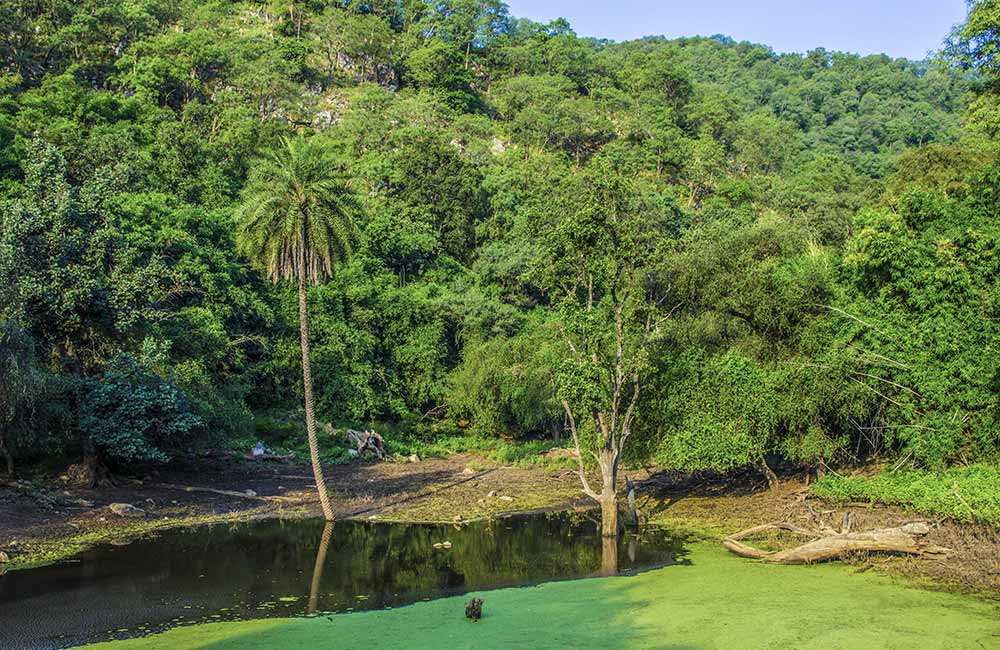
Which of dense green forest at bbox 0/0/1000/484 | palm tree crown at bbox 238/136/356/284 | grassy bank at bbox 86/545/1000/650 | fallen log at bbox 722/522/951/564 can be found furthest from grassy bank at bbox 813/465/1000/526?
palm tree crown at bbox 238/136/356/284

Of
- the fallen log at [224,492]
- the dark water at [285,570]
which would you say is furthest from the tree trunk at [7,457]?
the dark water at [285,570]

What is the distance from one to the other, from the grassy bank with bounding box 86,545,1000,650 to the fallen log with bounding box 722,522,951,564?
1288 mm

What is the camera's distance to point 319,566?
908 inches

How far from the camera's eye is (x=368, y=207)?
63594 mm

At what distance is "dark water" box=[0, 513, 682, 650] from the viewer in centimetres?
1800

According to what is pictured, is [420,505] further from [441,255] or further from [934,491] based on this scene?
[441,255]

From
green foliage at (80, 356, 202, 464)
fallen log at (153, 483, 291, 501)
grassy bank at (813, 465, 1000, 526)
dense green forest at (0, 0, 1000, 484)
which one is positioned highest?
dense green forest at (0, 0, 1000, 484)

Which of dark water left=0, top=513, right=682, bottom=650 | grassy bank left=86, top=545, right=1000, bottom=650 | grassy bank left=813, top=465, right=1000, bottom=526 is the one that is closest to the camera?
grassy bank left=86, top=545, right=1000, bottom=650

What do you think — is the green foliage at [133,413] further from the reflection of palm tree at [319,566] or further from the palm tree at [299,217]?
the reflection of palm tree at [319,566]

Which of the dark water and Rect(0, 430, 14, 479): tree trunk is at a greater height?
Rect(0, 430, 14, 479): tree trunk

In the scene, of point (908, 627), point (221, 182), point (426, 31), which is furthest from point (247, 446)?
point (426, 31)

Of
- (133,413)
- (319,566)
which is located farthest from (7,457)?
(319,566)

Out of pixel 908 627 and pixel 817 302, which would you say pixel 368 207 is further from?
pixel 908 627

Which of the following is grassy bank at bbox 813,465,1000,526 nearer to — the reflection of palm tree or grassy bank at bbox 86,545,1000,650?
grassy bank at bbox 86,545,1000,650
